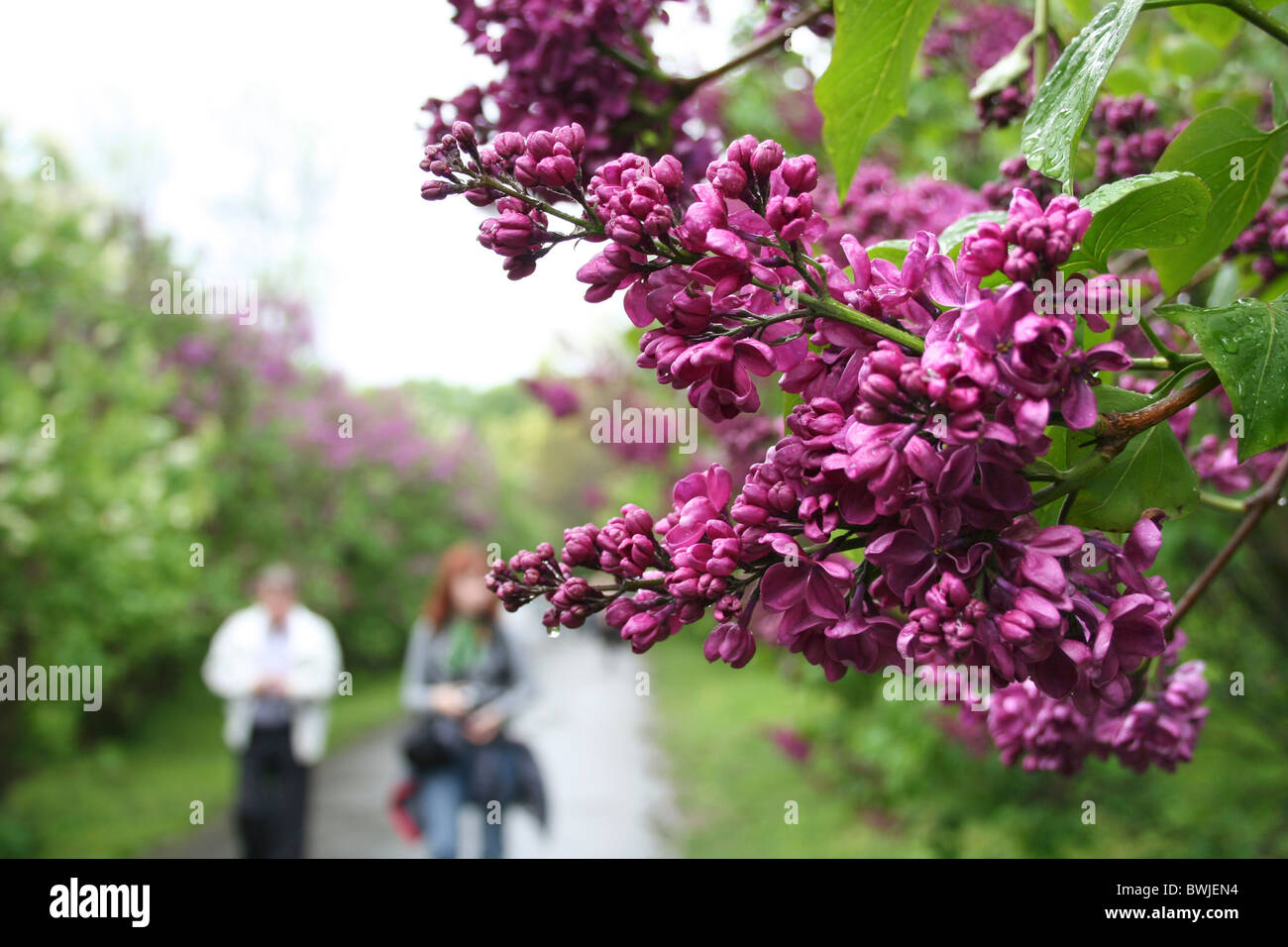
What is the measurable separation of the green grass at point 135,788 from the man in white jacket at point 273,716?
9.56 feet

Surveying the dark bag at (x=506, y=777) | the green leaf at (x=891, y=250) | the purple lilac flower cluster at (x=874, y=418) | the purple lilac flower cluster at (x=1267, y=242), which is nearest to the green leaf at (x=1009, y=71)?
the purple lilac flower cluster at (x=1267, y=242)

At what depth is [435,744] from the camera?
20.2 ft

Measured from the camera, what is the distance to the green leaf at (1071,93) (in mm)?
982

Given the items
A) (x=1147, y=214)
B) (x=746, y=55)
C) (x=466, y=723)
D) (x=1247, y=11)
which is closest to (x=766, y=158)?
(x=1147, y=214)

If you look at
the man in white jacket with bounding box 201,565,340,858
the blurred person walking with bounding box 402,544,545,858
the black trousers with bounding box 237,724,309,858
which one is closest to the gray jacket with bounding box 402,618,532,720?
the blurred person walking with bounding box 402,544,545,858

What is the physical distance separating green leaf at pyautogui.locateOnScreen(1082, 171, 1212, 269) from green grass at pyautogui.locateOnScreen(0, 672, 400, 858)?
9709 millimetres

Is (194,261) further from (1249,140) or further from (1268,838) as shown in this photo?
(1249,140)

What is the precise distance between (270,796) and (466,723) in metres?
1.50

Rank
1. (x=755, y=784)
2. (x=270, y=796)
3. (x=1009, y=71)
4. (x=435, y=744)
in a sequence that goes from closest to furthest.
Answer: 1. (x=1009, y=71)
2. (x=435, y=744)
3. (x=270, y=796)
4. (x=755, y=784)

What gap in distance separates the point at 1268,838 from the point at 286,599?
611cm

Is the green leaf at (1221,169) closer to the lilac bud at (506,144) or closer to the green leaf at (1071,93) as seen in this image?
the green leaf at (1071,93)

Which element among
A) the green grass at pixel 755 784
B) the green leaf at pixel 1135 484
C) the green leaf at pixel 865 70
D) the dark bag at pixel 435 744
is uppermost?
the green leaf at pixel 865 70

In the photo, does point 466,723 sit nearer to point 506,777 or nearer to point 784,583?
point 506,777
